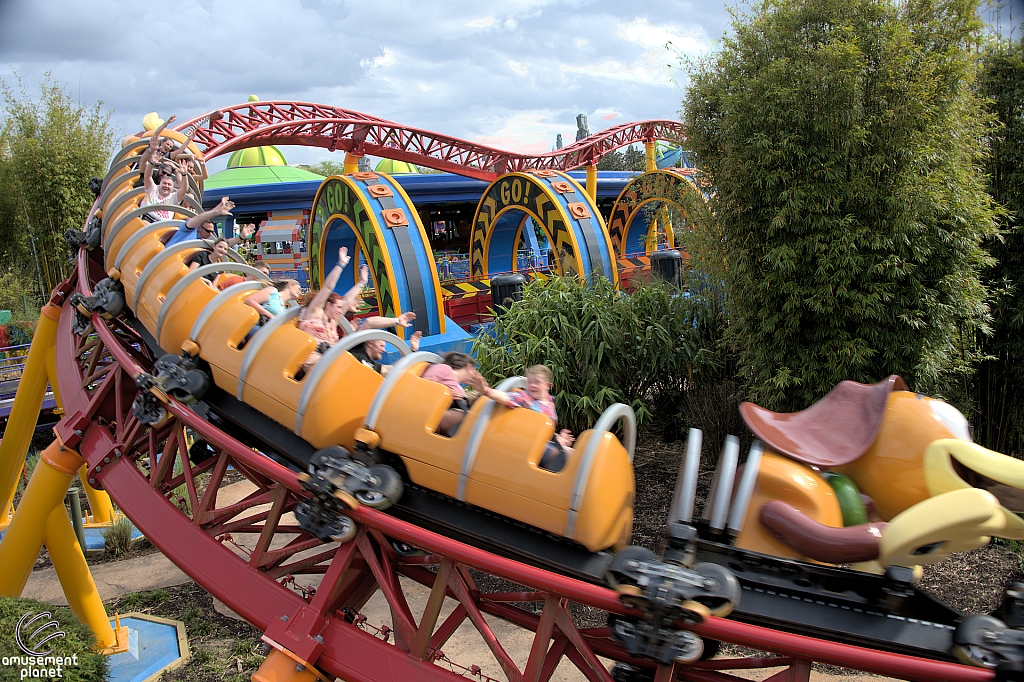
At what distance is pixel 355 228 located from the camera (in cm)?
1123

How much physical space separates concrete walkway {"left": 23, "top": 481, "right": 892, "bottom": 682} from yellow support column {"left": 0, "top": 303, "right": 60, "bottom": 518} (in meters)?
1.21

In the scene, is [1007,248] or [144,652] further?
[1007,248]

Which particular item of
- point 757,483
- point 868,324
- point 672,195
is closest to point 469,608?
point 757,483

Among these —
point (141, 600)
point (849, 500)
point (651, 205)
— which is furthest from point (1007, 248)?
point (651, 205)

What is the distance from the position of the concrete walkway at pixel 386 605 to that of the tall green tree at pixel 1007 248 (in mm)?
3000

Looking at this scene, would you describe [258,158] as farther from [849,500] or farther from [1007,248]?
[849,500]

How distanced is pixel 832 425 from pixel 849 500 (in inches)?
13.9

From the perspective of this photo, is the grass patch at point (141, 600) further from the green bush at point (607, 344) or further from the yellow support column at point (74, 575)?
the green bush at point (607, 344)

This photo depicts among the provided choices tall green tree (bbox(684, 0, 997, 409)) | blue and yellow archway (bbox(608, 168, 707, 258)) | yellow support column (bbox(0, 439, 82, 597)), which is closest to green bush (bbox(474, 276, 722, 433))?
blue and yellow archway (bbox(608, 168, 707, 258))

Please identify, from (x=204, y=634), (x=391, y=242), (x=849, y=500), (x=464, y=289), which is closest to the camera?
(x=849, y=500)

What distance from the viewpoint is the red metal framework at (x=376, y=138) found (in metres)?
13.2

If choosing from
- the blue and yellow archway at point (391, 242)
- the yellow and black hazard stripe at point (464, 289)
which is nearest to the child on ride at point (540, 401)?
the blue and yellow archway at point (391, 242)

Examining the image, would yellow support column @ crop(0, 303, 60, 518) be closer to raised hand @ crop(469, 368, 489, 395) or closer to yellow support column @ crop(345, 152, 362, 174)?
raised hand @ crop(469, 368, 489, 395)

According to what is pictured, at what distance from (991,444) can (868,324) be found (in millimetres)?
1964
